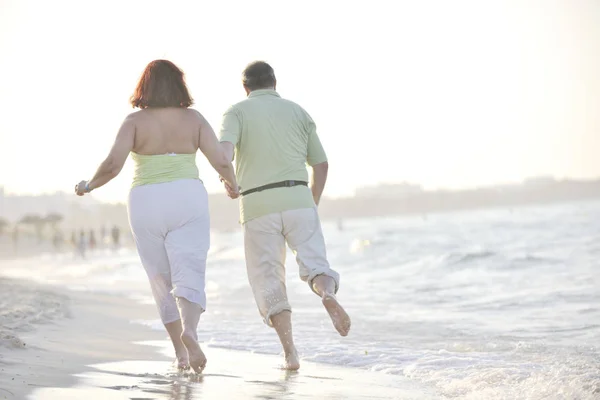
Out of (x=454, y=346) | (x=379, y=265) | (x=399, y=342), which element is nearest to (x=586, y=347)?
(x=454, y=346)

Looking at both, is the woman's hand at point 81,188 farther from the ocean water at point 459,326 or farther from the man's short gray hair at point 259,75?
the ocean water at point 459,326

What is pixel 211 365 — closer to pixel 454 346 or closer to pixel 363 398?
pixel 363 398

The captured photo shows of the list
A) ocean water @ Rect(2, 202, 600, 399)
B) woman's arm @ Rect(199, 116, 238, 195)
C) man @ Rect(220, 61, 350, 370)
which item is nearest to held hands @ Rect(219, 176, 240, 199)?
woman's arm @ Rect(199, 116, 238, 195)

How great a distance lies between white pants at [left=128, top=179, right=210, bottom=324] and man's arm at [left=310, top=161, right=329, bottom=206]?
873 millimetres

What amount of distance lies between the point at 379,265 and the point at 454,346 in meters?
12.6

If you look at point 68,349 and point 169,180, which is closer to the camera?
point 169,180

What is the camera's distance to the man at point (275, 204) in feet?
16.3

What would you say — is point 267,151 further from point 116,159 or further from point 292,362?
point 292,362

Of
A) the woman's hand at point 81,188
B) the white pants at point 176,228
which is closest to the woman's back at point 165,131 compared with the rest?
the white pants at point 176,228

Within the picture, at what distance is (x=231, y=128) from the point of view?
4.94 m

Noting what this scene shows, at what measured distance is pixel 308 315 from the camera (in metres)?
8.87

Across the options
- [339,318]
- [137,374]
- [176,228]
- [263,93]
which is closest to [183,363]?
[137,374]

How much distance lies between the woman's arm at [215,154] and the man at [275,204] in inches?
9.1

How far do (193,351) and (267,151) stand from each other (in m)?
1.22
